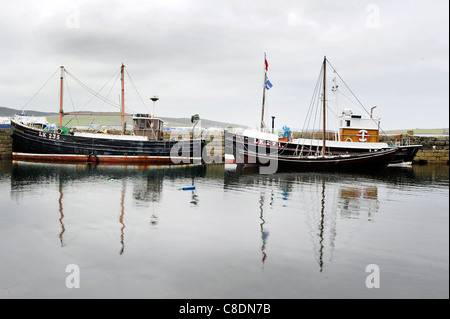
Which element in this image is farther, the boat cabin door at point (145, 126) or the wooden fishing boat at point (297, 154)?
the boat cabin door at point (145, 126)

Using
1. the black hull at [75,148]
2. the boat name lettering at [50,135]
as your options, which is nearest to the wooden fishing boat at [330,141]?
the black hull at [75,148]

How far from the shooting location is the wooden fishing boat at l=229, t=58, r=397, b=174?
3584cm

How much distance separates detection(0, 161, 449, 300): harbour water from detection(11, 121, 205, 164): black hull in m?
22.0

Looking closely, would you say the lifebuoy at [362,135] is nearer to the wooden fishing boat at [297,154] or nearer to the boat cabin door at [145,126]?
the wooden fishing boat at [297,154]

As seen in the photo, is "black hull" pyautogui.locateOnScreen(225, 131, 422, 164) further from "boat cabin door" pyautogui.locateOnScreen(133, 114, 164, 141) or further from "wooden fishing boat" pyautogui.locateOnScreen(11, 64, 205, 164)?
"boat cabin door" pyautogui.locateOnScreen(133, 114, 164, 141)

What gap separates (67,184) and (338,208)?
17957 mm

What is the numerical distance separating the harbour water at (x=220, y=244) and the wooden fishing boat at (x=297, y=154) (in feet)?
46.4

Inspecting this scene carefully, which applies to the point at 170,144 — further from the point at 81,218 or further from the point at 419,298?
the point at 419,298

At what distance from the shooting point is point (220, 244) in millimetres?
11453

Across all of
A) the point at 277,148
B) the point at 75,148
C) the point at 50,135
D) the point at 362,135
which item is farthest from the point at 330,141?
the point at 50,135

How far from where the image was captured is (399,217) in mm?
15766

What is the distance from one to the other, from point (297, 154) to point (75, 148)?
27385 millimetres

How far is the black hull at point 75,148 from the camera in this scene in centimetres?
4306

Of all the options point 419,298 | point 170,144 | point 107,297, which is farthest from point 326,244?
point 170,144
